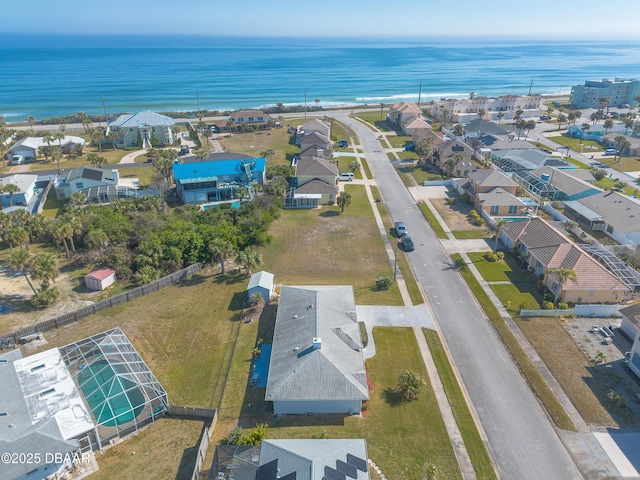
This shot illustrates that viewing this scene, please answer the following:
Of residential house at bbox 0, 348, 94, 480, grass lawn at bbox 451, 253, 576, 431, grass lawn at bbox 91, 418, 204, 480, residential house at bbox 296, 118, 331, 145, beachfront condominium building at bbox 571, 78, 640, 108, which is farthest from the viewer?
beachfront condominium building at bbox 571, 78, 640, 108

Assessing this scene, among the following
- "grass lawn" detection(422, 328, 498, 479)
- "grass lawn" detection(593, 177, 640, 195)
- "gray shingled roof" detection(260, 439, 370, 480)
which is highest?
"gray shingled roof" detection(260, 439, 370, 480)

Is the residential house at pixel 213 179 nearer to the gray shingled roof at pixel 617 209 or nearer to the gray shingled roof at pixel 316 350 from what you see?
the gray shingled roof at pixel 316 350

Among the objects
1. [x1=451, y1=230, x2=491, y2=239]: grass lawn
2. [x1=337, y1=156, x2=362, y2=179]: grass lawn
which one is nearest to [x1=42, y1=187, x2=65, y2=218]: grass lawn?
[x1=337, y1=156, x2=362, y2=179]: grass lawn

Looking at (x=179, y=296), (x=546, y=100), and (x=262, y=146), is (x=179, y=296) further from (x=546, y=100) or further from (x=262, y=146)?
(x=546, y=100)

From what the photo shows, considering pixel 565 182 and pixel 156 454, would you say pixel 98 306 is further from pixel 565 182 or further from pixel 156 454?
pixel 565 182

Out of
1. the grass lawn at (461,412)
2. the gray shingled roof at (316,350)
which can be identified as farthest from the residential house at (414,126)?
the grass lawn at (461,412)

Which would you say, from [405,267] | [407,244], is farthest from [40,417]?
[407,244]

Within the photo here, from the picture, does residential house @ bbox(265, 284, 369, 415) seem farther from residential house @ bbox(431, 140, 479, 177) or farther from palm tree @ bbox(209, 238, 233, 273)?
residential house @ bbox(431, 140, 479, 177)
